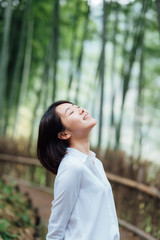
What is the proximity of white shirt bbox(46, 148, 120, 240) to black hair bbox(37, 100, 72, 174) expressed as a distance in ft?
0.41

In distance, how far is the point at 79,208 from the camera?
118 cm

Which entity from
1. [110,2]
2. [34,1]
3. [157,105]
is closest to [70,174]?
[110,2]

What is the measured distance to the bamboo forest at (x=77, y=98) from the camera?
10.5 feet

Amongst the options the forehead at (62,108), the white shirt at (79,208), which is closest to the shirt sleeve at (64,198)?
the white shirt at (79,208)

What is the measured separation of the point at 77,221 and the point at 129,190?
236 centimetres

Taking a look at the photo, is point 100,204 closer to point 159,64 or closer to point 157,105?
point 159,64

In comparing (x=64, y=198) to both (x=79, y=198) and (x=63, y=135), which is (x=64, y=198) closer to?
(x=79, y=198)

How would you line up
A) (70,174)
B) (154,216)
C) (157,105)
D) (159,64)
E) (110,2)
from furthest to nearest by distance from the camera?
(157,105)
(159,64)
(110,2)
(154,216)
(70,174)

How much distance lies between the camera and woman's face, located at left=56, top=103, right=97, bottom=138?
1.30 m

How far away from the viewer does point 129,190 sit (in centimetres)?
343

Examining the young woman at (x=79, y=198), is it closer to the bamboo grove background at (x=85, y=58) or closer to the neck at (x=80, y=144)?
the neck at (x=80, y=144)

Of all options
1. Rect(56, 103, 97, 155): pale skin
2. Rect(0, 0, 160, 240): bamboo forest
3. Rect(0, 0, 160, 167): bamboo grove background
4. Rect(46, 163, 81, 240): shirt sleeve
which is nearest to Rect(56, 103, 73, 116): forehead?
Rect(56, 103, 97, 155): pale skin

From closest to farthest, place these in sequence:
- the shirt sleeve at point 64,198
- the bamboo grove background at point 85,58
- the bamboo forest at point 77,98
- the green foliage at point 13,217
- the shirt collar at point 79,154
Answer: the shirt sleeve at point 64,198 < the shirt collar at point 79,154 < the green foliage at point 13,217 < the bamboo forest at point 77,98 < the bamboo grove background at point 85,58

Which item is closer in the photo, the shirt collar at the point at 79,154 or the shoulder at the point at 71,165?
the shoulder at the point at 71,165
